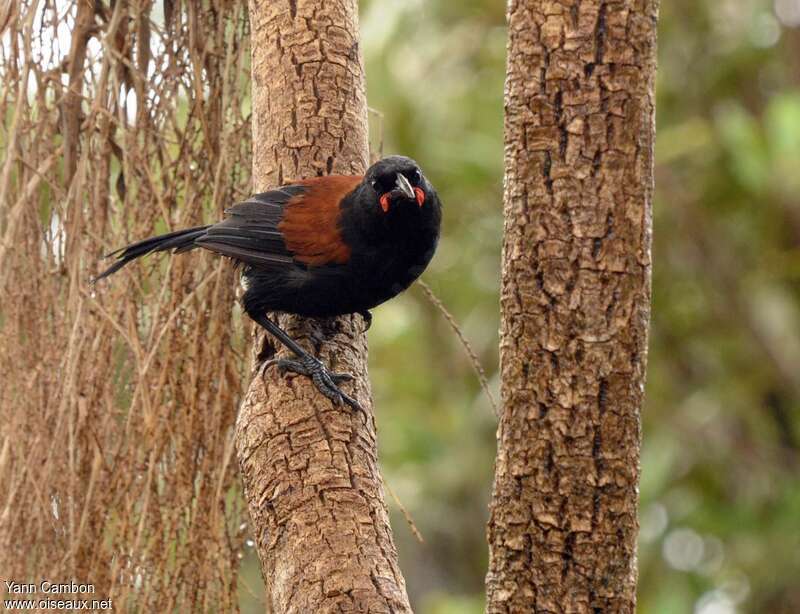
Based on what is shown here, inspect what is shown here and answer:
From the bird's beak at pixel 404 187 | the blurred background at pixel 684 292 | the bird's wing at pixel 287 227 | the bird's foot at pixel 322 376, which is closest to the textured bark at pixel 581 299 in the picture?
the bird's foot at pixel 322 376

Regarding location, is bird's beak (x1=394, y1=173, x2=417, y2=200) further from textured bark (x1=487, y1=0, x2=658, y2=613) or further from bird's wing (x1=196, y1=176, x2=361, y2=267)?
textured bark (x1=487, y1=0, x2=658, y2=613)

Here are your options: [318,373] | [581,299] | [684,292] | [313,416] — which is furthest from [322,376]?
[684,292]

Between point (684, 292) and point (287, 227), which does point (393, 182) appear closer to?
point (287, 227)

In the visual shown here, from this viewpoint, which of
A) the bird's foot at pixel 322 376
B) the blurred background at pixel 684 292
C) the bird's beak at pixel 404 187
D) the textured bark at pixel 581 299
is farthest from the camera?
the blurred background at pixel 684 292

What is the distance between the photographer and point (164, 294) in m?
2.76

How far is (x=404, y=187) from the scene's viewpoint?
3066 mm

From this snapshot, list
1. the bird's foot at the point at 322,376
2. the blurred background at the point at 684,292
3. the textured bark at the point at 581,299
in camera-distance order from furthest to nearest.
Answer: the blurred background at the point at 684,292
the bird's foot at the point at 322,376
the textured bark at the point at 581,299

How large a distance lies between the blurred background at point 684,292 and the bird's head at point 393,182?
12.7ft

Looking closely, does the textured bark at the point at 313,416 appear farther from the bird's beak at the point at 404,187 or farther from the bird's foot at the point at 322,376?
the bird's beak at the point at 404,187

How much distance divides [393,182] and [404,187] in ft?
0.14

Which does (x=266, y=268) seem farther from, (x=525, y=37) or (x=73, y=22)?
(x=525, y=37)

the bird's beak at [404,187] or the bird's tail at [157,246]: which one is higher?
the bird's beak at [404,187]

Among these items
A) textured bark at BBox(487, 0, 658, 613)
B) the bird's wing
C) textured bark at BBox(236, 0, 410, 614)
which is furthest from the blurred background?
textured bark at BBox(487, 0, 658, 613)

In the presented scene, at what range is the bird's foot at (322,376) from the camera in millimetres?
2564
